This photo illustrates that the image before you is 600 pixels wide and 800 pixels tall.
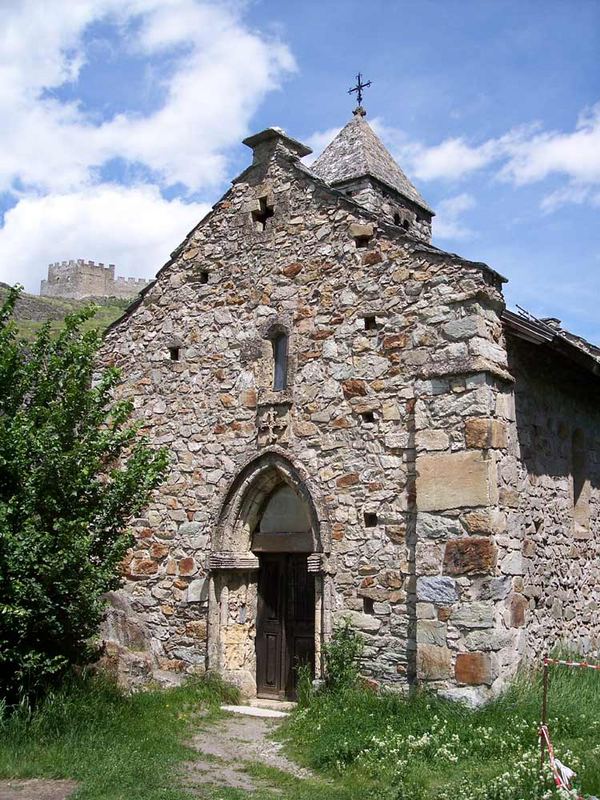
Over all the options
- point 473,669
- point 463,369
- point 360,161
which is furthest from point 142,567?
point 360,161

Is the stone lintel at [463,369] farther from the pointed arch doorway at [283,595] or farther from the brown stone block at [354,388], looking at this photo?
the pointed arch doorway at [283,595]

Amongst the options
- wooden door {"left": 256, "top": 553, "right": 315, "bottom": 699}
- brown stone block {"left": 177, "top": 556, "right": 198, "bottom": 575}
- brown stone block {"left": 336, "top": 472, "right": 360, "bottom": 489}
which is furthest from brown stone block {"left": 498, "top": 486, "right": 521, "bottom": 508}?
brown stone block {"left": 177, "top": 556, "right": 198, "bottom": 575}

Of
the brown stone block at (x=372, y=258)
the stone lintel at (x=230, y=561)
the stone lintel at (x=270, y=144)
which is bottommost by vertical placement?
the stone lintel at (x=230, y=561)

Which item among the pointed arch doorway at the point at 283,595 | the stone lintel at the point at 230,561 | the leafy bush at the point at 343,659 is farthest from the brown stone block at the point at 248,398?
the leafy bush at the point at 343,659

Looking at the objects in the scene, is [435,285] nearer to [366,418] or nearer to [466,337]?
[466,337]

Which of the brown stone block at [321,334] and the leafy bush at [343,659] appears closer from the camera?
the leafy bush at [343,659]

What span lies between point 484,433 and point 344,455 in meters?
1.85

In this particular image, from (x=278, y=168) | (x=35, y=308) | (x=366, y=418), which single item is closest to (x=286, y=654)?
(x=366, y=418)

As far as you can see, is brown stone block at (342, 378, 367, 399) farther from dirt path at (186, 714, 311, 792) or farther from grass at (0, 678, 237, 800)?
grass at (0, 678, 237, 800)

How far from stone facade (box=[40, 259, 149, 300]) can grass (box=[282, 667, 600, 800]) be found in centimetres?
5380

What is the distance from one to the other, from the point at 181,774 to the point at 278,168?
7.66 metres

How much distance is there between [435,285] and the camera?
9266 millimetres

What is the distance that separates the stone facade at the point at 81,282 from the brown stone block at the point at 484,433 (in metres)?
53.2

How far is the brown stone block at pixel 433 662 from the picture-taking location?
8398 millimetres
